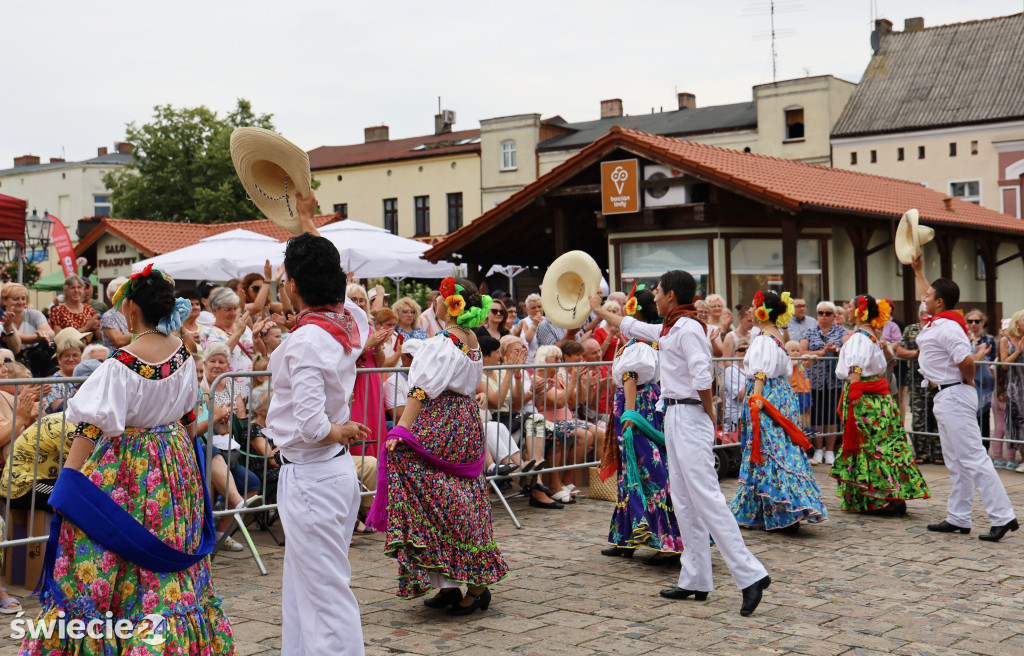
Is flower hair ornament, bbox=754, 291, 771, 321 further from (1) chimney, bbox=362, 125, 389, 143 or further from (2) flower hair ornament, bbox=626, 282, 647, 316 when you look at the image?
(1) chimney, bbox=362, 125, 389, 143

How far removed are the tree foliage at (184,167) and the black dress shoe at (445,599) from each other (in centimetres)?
4120

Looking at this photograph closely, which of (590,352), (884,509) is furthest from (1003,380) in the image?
(590,352)

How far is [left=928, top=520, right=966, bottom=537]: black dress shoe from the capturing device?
27.8 ft

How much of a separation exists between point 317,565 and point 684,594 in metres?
2.85

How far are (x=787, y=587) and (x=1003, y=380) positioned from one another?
6679mm

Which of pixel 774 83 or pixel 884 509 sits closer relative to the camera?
pixel 884 509

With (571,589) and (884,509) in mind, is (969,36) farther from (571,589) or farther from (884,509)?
(571,589)

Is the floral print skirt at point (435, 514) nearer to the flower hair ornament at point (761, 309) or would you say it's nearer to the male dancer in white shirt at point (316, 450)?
the male dancer in white shirt at point (316, 450)

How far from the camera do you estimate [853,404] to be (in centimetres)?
945

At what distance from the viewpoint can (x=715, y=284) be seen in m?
18.6

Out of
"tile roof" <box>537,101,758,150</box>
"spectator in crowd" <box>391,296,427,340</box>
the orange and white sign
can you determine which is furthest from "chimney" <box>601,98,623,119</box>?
"spectator in crowd" <box>391,296,427,340</box>

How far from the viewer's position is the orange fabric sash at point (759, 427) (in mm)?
8430

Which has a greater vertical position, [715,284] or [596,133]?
[596,133]

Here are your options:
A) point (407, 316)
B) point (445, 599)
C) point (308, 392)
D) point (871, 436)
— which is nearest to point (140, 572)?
point (308, 392)
